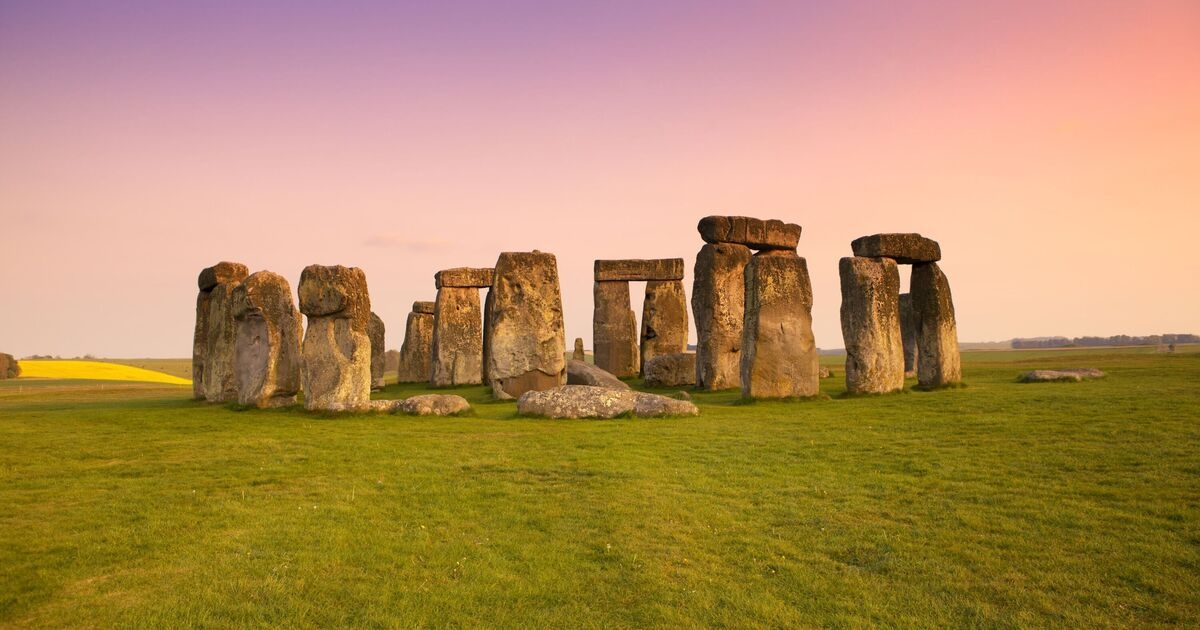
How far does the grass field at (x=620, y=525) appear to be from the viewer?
6199 millimetres

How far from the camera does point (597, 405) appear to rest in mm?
15547

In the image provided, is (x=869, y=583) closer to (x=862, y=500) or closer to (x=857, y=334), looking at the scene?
(x=862, y=500)

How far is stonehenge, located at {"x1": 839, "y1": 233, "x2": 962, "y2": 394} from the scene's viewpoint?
1838cm

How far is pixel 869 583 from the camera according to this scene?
6605 mm

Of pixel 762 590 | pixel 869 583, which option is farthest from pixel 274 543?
pixel 869 583

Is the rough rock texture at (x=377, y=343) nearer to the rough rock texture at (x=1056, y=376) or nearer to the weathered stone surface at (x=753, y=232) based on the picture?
the weathered stone surface at (x=753, y=232)

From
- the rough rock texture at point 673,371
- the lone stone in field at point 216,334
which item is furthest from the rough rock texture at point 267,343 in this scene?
the rough rock texture at point 673,371

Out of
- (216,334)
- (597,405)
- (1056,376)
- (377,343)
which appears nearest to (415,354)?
(377,343)

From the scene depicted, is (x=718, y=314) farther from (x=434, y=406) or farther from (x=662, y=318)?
(x=434, y=406)

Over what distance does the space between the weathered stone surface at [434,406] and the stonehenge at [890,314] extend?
353 inches

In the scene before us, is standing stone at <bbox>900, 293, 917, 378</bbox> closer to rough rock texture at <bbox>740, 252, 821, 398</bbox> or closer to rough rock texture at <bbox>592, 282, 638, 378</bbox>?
rough rock texture at <bbox>740, 252, 821, 398</bbox>

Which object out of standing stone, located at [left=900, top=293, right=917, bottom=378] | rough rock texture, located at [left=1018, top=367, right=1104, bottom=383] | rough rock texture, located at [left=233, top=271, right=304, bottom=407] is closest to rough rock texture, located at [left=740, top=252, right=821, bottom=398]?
rough rock texture, located at [left=1018, top=367, right=1104, bottom=383]

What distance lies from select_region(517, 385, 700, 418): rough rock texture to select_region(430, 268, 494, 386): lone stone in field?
1201 cm

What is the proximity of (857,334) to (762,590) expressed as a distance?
13.0m
